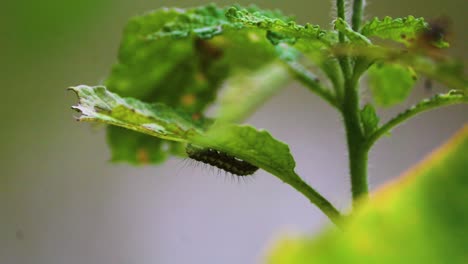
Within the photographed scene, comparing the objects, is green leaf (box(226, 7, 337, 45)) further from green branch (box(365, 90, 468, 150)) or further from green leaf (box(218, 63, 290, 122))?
green leaf (box(218, 63, 290, 122))

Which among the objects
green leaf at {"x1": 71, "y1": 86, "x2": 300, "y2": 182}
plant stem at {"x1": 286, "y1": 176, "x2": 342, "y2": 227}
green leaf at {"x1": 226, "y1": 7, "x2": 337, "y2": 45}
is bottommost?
plant stem at {"x1": 286, "y1": 176, "x2": 342, "y2": 227}

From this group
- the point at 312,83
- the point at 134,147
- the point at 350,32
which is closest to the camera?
the point at 350,32

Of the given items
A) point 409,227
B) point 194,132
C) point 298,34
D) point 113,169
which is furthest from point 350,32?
point 113,169

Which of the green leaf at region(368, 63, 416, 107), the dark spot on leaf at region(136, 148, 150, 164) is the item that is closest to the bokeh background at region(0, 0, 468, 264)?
the dark spot on leaf at region(136, 148, 150, 164)

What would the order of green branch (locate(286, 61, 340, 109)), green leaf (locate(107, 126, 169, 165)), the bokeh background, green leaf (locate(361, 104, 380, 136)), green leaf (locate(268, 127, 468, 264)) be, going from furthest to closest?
the bokeh background, green leaf (locate(107, 126, 169, 165)), green branch (locate(286, 61, 340, 109)), green leaf (locate(361, 104, 380, 136)), green leaf (locate(268, 127, 468, 264))

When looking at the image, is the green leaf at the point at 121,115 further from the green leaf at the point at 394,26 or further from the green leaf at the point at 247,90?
the green leaf at the point at 247,90

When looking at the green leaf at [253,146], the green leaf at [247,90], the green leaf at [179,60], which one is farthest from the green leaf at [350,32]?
the green leaf at [247,90]

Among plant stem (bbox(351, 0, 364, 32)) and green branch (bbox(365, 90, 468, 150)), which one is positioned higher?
plant stem (bbox(351, 0, 364, 32))

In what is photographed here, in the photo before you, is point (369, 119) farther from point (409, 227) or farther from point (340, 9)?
point (409, 227)
